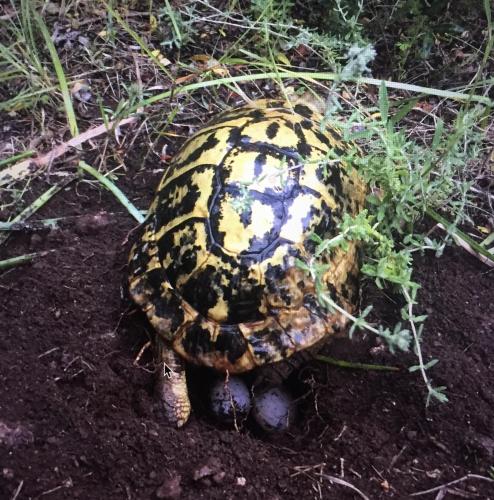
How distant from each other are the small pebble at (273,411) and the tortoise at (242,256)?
0.45 feet

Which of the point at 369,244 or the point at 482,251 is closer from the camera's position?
the point at 369,244

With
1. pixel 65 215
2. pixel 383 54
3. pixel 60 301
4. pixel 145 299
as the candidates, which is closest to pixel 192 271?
pixel 145 299

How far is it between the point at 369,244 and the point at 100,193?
957 mm

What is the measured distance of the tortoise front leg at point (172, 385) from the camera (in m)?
1.66

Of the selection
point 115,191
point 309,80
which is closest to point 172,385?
point 115,191

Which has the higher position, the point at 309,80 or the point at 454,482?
the point at 309,80

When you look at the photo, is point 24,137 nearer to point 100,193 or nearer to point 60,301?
point 100,193

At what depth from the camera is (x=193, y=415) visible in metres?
1.74

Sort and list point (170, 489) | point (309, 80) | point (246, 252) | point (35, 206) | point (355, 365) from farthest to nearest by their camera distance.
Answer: point (309, 80), point (35, 206), point (355, 365), point (246, 252), point (170, 489)

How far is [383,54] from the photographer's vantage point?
2502 millimetres

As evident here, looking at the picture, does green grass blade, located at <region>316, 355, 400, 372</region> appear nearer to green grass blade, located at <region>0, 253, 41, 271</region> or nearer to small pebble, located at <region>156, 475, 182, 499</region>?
small pebble, located at <region>156, 475, 182, 499</region>

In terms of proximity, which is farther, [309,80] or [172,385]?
[309,80]

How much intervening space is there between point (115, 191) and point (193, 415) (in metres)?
0.78

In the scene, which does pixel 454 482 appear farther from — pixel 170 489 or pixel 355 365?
pixel 170 489
